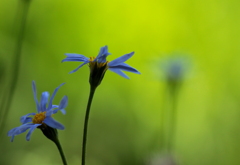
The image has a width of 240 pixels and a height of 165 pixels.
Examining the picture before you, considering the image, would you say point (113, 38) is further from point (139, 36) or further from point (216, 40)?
point (216, 40)

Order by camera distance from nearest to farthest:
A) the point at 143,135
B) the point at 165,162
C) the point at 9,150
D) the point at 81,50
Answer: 1. the point at 165,162
2. the point at 9,150
3. the point at 143,135
4. the point at 81,50

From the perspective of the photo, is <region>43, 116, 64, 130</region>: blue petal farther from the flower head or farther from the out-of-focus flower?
the out-of-focus flower

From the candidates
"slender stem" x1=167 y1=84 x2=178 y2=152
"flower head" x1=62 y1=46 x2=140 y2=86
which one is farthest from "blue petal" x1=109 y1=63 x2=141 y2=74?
"slender stem" x1=167 y1=84 x2=178 y2=152

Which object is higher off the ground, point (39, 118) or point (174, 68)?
point (174, 68)

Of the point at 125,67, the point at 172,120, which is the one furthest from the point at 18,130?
the point at 172,120

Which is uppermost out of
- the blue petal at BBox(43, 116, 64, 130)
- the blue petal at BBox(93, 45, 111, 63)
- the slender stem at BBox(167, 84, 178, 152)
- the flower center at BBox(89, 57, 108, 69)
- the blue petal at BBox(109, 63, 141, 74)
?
the blue petal at BBox(93, 45, 111, 63)

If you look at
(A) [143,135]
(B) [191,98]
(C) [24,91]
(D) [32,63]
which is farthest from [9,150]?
(B) [191,98]

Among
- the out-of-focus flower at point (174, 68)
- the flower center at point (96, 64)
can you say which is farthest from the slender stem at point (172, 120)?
the flower center at point (96, 64)

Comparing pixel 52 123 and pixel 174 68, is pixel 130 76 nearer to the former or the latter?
pixel 174 68
